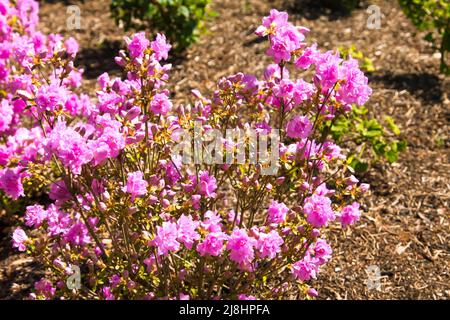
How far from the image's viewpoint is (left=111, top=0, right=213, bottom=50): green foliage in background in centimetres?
573

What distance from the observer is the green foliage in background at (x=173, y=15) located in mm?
5730

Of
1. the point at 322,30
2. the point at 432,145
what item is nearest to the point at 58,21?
the point at 322,30

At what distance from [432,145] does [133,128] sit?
9.31 ft

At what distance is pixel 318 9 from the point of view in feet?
22.5

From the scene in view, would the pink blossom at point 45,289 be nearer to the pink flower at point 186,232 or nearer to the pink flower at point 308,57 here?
the pink flower at point 186,232

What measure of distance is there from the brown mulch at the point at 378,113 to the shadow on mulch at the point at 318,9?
0.01 m

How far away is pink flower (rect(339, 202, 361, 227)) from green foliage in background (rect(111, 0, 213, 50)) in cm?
333

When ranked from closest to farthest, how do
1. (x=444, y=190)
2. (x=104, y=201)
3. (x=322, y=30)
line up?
(x=104, y=201) < (x=444, y=190) < (x=322, y=30)

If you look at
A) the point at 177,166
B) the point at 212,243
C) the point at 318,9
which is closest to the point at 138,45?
the point at 177,166

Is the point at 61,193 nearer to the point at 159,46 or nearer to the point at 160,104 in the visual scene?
the point at 160,104

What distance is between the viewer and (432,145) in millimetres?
4645

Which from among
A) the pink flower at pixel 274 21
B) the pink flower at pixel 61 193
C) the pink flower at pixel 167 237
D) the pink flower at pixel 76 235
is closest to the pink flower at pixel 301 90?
the pink flower at pixel 274 21

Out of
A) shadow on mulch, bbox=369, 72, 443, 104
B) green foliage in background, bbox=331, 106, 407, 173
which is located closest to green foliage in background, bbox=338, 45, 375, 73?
shadow on mulch, bbox=369, 72, 443, 104

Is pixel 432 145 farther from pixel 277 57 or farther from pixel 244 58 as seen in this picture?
pixel 277 57
